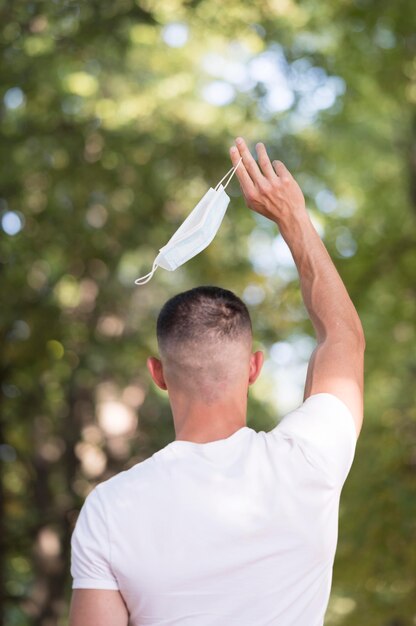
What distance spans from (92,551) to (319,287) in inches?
35.6

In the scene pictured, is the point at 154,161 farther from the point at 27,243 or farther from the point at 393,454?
the point at 393,454

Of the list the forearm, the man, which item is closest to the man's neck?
the man

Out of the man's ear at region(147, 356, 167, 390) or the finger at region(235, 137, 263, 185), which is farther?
the finger at region(235, 137, 263, 185)

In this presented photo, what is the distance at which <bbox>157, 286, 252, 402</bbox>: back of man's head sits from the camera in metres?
2.48

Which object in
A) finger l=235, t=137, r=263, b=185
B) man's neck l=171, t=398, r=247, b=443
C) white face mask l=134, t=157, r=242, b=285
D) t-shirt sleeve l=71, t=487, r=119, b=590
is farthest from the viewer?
finger l=235, t=137, r=263, b=185

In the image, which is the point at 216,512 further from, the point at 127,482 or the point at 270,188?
the point at 270,188

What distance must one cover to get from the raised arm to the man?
0.16ft

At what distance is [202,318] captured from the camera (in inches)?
99.8

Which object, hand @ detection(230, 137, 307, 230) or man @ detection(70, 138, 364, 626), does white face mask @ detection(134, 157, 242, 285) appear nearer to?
hand @ detection(230, 137, 307, 230)

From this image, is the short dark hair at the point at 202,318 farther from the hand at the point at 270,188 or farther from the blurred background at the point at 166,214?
the blurred background at the point at 166,214

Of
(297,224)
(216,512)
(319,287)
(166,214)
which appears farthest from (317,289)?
(166,214)

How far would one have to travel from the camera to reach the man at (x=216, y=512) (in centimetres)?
229

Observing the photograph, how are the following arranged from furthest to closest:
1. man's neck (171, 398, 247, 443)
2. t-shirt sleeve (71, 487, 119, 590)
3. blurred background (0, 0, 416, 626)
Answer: blurred background (0, 0, 416, 626), man's neck (171, 398, 247, 443), t-shirt sleeve (71, 487, 119, 590)

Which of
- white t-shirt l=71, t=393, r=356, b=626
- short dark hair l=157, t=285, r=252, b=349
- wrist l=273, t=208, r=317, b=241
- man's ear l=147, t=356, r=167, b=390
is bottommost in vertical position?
white t-shirt l=71, t=393, r=356, b=626
